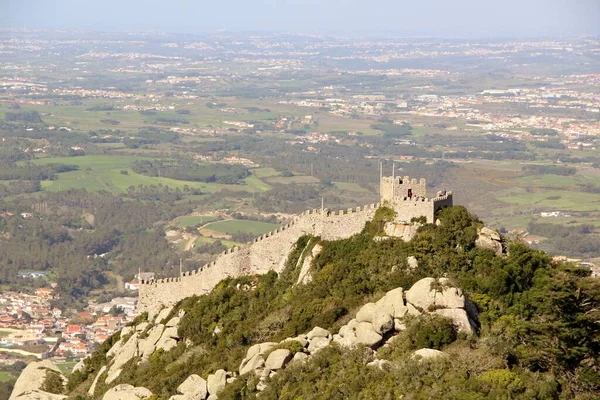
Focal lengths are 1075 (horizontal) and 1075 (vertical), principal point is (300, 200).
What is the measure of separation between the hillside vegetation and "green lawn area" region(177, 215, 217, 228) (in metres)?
68.0

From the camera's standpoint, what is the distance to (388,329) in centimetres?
2859

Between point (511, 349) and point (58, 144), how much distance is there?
438ft

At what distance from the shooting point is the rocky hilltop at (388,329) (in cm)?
2670

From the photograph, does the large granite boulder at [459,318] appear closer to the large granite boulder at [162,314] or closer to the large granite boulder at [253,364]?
the large granite boulder at [253,364]

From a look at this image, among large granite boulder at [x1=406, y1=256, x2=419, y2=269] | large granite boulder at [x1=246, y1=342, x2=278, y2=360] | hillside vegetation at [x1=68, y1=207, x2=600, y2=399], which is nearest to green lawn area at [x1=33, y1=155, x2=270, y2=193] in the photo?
hillside vegetation at [x1=68, y1=207, x2=600, y2=399]

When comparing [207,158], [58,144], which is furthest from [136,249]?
[58,144]

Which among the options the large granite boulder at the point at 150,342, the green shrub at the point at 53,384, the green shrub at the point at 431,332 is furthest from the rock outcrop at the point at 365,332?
the green shrub at the point at 53,384

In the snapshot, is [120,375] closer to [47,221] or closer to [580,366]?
[580,366]

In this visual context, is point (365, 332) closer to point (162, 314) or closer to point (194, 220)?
point (162, 314)

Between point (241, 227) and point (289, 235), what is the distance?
63821mm

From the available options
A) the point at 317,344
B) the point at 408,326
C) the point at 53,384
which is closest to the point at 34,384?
the point at 53,384

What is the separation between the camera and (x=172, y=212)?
115500mm

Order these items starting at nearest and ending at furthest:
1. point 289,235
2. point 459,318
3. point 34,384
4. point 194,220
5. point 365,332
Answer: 1. point 459,318
2. point 365,332
3. point 289,235
4. point 34,384
5. point 194,220

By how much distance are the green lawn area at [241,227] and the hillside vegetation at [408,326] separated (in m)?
59.1
